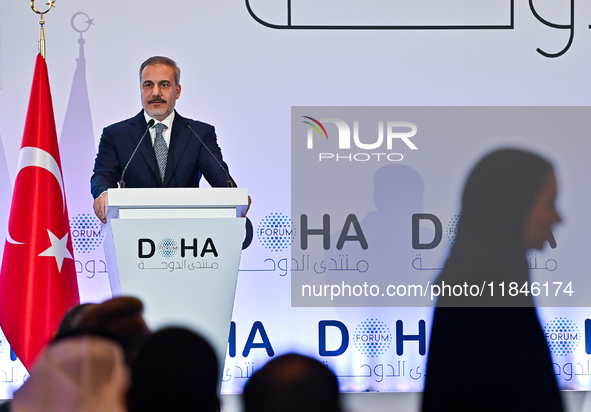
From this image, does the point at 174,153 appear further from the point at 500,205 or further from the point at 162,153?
the point at 500,205

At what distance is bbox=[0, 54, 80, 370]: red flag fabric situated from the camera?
11.4 ft

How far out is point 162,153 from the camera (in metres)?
3.42

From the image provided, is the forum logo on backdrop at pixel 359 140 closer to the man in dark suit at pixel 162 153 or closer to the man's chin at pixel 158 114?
the man in dark suit at pixel 162 153

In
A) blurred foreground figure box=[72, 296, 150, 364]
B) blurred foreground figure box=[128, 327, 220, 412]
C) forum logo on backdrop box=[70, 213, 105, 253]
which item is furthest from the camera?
forum logo on backdrop box=[70, 213, 105, 253]

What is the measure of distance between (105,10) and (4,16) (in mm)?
658

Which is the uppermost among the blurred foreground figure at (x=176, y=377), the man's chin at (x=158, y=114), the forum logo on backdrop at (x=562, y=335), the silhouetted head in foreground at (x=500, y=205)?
the man's chin at (x=158, y=114)

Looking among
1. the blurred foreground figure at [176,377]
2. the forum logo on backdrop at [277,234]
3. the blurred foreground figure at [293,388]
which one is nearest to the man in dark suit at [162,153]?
the forum logo on backdrop at [277,234]

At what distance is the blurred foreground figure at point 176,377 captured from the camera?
106cm

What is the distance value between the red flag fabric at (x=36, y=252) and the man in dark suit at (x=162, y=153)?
351mm

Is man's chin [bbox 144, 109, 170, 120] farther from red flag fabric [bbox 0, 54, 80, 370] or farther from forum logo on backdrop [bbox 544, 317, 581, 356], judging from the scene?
forum logo on backdrop [bbox 544, 317, 581, 356]

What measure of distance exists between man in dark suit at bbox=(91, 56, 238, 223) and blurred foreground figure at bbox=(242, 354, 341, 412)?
2.40m

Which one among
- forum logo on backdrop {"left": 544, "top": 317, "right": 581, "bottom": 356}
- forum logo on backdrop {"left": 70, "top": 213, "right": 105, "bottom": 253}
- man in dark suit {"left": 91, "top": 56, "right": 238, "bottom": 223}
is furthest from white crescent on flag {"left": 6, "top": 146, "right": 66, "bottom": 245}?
forum logo on backdrop {"left": 544, "top": 317, "right": 581, "bottom": 356}

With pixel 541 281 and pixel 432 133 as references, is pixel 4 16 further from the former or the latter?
pixel 541 281

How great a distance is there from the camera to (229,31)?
4066 millimetres
